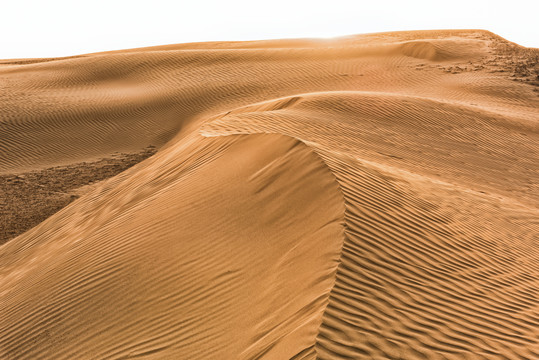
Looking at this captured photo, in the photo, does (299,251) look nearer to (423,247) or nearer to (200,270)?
(200,270)

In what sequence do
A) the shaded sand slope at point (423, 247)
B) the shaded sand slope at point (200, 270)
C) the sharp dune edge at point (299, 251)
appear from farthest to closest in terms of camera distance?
the shaded sand slope at point (200, 270) < the sharp dune edge at point (299, 251) < the shaded sand slope at point (423, 247)

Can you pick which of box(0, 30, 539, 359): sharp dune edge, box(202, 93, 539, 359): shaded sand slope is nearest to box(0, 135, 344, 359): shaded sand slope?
box(0, 30, 539, 359): sharp dune edge

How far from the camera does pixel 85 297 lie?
6148 mm

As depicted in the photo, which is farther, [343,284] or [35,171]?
[35,171]

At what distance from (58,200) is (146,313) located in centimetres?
834

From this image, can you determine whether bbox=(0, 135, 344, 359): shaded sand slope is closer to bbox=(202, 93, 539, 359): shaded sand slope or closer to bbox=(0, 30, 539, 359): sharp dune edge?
bbox=(0, 30, 539, 359): sharp dune edge

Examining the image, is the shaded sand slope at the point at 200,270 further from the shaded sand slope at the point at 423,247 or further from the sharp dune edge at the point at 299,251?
the shaded sand slope at the point at 423,247

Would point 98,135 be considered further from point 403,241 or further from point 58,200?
point 403,241

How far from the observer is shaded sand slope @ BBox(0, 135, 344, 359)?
4672mm

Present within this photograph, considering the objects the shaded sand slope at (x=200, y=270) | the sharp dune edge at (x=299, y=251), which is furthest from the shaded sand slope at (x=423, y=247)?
the shaded sand slope at (x=200, y=270)

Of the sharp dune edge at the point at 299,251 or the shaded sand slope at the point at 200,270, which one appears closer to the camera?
the sharp dune edge at the point at 299,251

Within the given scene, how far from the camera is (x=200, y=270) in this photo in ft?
19.0

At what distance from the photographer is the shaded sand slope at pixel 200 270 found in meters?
4.67

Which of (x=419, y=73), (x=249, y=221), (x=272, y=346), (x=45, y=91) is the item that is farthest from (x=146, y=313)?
(x=419, y=73)
